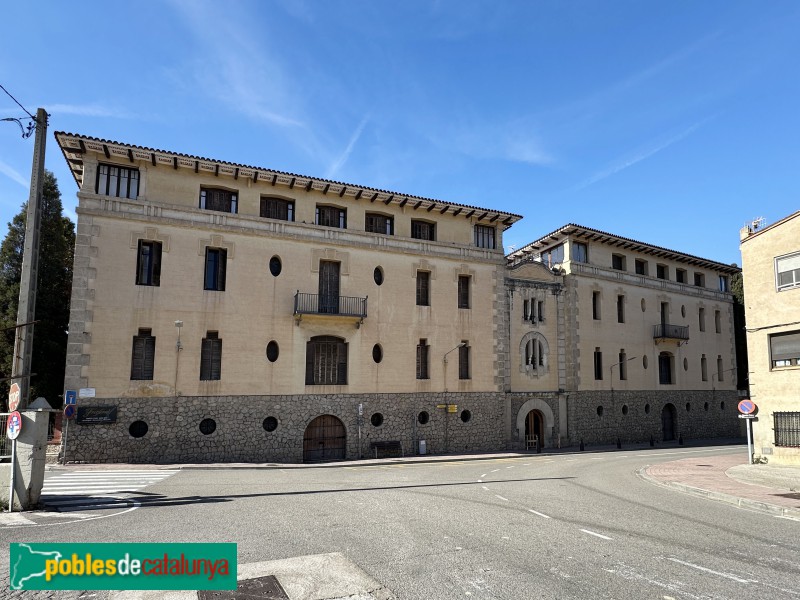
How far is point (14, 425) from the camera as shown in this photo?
Result: 12.1 meters

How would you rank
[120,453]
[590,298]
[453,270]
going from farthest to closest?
[590,298]
[453,270]
[120,453]

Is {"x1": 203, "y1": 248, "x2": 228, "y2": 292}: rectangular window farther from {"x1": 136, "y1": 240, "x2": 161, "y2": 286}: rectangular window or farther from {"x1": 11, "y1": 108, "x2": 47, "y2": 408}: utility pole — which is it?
{"x1": 11, "y1": 108, "x2": 47, "y2": 408}: utility pole

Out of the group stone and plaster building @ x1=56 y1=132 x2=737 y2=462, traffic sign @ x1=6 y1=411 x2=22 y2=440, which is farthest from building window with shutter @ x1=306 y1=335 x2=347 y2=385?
traffic sign @ x1=6 y1=411 x2=22 y2=440

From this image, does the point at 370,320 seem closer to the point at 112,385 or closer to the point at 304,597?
the point at 112,385

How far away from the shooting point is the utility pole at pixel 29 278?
499 inches

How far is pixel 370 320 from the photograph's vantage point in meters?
27.8

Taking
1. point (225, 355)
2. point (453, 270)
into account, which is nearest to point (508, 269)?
point (453, 270)

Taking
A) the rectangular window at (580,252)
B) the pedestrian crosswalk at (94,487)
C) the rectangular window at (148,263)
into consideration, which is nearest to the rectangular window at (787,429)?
the rectangular window at (580,252)

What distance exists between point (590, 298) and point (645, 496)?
22396 mm

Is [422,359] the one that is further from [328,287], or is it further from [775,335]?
[775,335]

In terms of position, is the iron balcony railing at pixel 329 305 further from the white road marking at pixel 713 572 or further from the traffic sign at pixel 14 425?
the white road marking at pixel 713 572

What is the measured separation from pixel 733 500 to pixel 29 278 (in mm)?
19302

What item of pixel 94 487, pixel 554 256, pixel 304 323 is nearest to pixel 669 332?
pixel 554 256

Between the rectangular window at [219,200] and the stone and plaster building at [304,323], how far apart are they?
7cm
